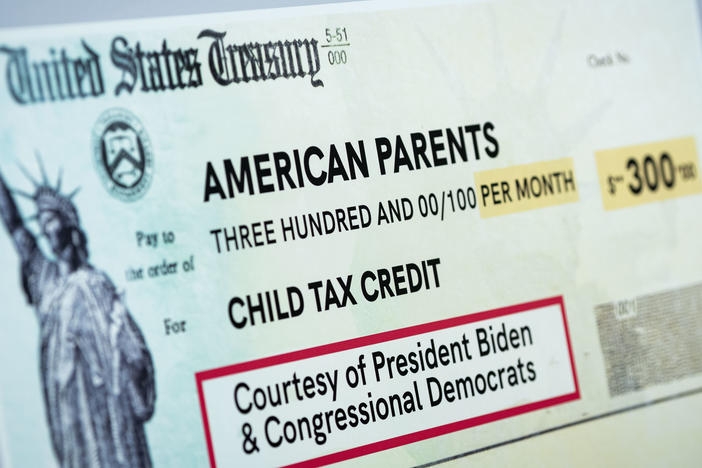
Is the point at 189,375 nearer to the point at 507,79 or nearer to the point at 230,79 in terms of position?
the point at 230,79

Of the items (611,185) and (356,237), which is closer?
(356,237)

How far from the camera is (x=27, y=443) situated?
3.04 ft

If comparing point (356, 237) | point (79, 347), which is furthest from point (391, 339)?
point (79, 347)

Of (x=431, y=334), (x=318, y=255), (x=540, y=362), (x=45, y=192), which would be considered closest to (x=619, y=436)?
(x=540, y=362)

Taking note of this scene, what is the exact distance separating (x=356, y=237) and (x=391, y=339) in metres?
0.15

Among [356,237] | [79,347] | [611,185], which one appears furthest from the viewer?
[611,185]

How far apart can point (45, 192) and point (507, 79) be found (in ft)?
2.22

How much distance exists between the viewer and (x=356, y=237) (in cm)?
110

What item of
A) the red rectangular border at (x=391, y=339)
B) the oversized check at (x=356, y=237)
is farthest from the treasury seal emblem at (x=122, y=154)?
the red rectangular border at (x=391, y=339)

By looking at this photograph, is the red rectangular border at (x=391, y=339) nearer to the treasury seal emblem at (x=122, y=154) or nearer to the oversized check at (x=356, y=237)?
the oversized check at (x=356, y=237)

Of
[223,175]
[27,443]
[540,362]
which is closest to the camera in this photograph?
[27,443]

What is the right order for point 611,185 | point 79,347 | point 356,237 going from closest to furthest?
point 79,347 → point 356,237 → point 611,185

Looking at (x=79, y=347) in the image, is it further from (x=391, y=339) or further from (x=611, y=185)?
(x=611, y=185)

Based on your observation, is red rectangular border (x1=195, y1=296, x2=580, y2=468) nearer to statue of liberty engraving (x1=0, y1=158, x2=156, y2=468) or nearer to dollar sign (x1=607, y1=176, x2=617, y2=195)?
statue of liberty engraving (x1=0, y1=158, x2=156, y2=468)
